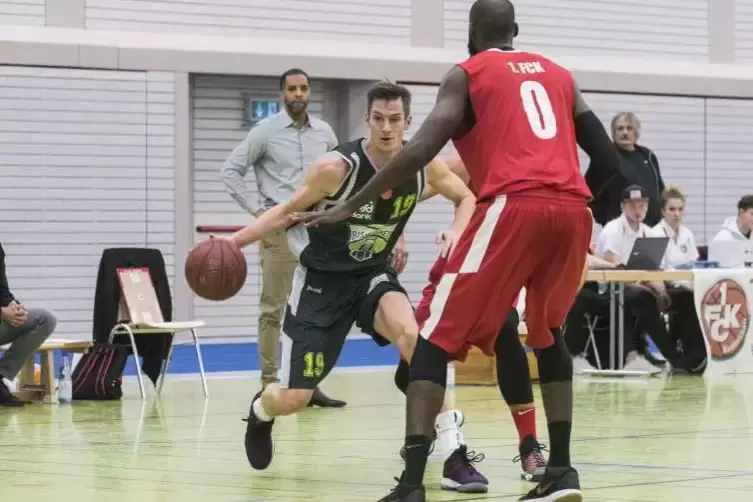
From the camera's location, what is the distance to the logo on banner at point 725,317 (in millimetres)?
13500

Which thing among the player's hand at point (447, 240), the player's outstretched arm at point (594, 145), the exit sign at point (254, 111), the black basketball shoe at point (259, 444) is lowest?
the black basketball shoe at point (259, 444)

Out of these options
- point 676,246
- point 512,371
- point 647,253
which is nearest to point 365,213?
point 512,371

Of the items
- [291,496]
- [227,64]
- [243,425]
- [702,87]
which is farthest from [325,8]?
[291,496]

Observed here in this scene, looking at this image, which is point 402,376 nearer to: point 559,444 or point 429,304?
point 429,304

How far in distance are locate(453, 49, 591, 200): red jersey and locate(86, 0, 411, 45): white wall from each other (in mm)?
12642

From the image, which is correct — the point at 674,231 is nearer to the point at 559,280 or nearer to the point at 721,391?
the point at 721,391

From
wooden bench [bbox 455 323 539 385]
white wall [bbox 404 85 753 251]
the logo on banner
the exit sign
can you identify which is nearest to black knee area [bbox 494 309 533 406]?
wooden bench [bbox 455 323 539 385]

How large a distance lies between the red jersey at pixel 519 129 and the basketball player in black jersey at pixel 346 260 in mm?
1248

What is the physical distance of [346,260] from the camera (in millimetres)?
7281

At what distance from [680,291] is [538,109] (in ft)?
28.7

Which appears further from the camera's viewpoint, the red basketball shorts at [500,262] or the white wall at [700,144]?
the white wall at [700,144]

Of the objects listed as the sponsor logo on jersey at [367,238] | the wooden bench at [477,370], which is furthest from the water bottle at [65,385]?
the sponsor logo on jersey at [367,238]

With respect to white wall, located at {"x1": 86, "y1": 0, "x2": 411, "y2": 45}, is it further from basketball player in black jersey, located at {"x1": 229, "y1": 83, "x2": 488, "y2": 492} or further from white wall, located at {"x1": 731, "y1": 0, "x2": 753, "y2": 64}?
basketball player in black jersey, located at {"x1": 229, "y1": 83, "x2": 488, "y2": 492}

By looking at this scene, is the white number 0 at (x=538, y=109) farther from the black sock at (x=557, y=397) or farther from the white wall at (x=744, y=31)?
the white wall at (x=744, y=31)
